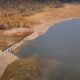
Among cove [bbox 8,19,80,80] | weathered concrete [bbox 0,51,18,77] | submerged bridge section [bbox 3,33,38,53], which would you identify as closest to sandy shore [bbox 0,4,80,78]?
submerged bridge section [bbox 3,33,38,53]

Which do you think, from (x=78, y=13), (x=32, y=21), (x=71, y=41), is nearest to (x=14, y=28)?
(x=32, y=21)

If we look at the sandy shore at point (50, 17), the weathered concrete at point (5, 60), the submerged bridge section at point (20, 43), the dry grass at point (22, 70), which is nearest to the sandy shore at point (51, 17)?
the sandy shore at point (50, 17)

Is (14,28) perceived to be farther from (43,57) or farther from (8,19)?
(43,57)

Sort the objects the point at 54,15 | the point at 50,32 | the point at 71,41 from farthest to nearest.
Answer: the point at 54,15 → the point at 50,32 → the point at 71,41

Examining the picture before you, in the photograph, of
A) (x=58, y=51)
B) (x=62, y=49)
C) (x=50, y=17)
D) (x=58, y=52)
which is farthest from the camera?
(x=50, y=17)

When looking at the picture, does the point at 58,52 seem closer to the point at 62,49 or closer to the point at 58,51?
the point at 58,51

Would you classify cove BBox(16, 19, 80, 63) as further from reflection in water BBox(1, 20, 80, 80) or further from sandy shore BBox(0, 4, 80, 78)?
sandy shore BBox(0, 4, 80, 78)

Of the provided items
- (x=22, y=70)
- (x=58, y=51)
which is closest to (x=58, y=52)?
(x=58, y=51)
